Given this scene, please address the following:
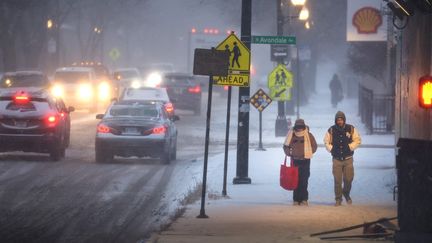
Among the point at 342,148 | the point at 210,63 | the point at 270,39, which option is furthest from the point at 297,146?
the point at 270,39

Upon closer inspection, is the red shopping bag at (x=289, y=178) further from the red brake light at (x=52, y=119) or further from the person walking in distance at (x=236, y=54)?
the red brake light at (x=52, y=119)

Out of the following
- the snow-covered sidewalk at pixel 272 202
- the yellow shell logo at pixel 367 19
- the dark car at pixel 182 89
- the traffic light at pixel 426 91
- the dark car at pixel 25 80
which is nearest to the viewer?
the snow-covered sidewalk at pixel 272 202

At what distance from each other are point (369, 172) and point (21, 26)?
41.7 metres

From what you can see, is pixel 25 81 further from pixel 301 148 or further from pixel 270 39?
A: pixel 301 148

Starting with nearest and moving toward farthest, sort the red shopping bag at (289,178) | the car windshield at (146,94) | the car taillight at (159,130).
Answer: the red shopping bag at (289,178), the car taillight at (159,130), the car windshield at (146,94)

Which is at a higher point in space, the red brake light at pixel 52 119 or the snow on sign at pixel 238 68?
the snow on sign at pixel 238 68

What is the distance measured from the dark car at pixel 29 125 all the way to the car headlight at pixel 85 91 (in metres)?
19.7

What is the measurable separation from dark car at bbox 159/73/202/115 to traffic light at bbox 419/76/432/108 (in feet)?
104

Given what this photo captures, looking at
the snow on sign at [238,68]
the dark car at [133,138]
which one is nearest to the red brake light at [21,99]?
the dark car at [133,138]

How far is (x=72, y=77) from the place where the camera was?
150 ft

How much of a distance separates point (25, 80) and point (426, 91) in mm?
30233

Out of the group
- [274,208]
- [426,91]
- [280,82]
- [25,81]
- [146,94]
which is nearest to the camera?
[426,91]

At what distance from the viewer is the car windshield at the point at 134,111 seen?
26391 millimetres

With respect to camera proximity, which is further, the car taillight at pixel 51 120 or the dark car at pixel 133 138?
the car taillight at pixel 51 120
